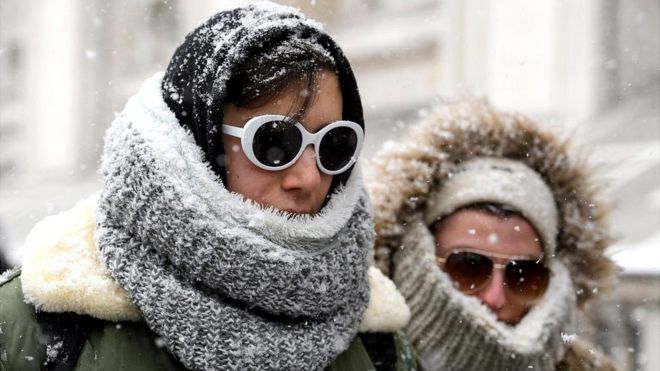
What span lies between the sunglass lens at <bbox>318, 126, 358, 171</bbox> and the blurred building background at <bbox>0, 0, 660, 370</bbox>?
7.60 ft

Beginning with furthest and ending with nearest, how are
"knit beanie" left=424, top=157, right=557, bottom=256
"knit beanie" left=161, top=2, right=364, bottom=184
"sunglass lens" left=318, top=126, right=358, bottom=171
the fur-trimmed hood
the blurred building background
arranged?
1. the blurred building background
2. the fur-trimmed hood
3. "knit beanie" left=424, top=157, right=557, bottom=256
4. "sunglass lens" left=318, top=126, right=358, bottom=171
5. "knit beanie" left=161, top=2, right=364, bottom=184

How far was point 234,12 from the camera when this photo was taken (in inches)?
75.0

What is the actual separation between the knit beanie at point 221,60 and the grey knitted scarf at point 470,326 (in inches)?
39.1

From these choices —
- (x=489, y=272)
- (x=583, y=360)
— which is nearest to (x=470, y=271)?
(x=489, y=272)

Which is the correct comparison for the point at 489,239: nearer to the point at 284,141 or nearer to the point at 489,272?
the point at 489,272

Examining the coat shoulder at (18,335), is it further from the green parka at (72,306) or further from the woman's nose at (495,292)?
the woman's nose at (495,292)

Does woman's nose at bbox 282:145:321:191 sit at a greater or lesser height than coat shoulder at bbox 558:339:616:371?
greater

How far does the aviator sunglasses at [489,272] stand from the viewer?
9.36ft

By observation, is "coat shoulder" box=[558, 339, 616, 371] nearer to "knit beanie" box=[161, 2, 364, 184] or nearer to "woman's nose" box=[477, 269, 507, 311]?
"woman's nose" box=[477, 269, 507, 311]

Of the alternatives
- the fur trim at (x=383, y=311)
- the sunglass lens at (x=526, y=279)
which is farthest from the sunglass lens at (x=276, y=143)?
the sunglass lens at (x=526, y=279)

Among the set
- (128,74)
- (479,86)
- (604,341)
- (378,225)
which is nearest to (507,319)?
(378,225)

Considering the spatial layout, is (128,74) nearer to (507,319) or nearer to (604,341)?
(604,341)

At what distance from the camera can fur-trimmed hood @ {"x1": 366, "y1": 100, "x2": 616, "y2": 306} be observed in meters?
3.03

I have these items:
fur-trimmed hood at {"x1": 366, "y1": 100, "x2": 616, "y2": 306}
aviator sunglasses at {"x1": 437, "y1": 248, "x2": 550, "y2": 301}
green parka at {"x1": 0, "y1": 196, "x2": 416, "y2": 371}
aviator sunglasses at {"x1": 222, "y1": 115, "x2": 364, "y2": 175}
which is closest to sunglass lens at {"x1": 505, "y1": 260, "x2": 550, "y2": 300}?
aviator sunglasses at {"x1": 437, "y1": 248, "x2": 550, "y2": 301}
